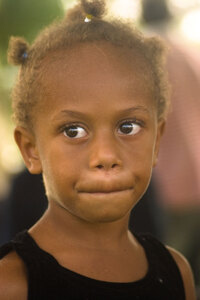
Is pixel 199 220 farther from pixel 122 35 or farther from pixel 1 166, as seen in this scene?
pixel 122 35

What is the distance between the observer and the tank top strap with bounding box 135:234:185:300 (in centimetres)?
145

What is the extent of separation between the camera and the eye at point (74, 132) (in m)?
1.23

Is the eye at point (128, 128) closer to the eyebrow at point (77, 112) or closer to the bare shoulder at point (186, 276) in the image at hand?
the eyebrow at point (77, 112)

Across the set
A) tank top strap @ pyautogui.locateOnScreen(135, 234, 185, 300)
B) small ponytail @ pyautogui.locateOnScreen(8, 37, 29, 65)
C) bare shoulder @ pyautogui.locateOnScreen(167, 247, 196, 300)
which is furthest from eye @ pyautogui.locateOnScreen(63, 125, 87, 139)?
bare shoulder @ pyautogui.locateOnScreen(167, 247, 196, 300)

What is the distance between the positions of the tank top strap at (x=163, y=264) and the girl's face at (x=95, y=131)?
30 centimetres

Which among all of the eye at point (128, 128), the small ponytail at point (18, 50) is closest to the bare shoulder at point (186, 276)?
the eye at point (128, 128)

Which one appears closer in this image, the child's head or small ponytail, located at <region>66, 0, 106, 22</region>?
the child's head

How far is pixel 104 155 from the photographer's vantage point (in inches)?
46.3

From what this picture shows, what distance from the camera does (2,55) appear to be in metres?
2.75

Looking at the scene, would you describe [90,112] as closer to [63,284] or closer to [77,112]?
[77,112]

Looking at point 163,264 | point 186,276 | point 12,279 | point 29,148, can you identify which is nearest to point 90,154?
point 29,148

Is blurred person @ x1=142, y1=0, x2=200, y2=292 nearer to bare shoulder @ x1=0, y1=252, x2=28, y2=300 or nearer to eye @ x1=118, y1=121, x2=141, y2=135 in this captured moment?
eye @ x1=118, y1=121, x2=141, y2=135

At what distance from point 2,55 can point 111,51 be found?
1582 mm

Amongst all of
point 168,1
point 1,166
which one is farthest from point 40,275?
point 168,1
